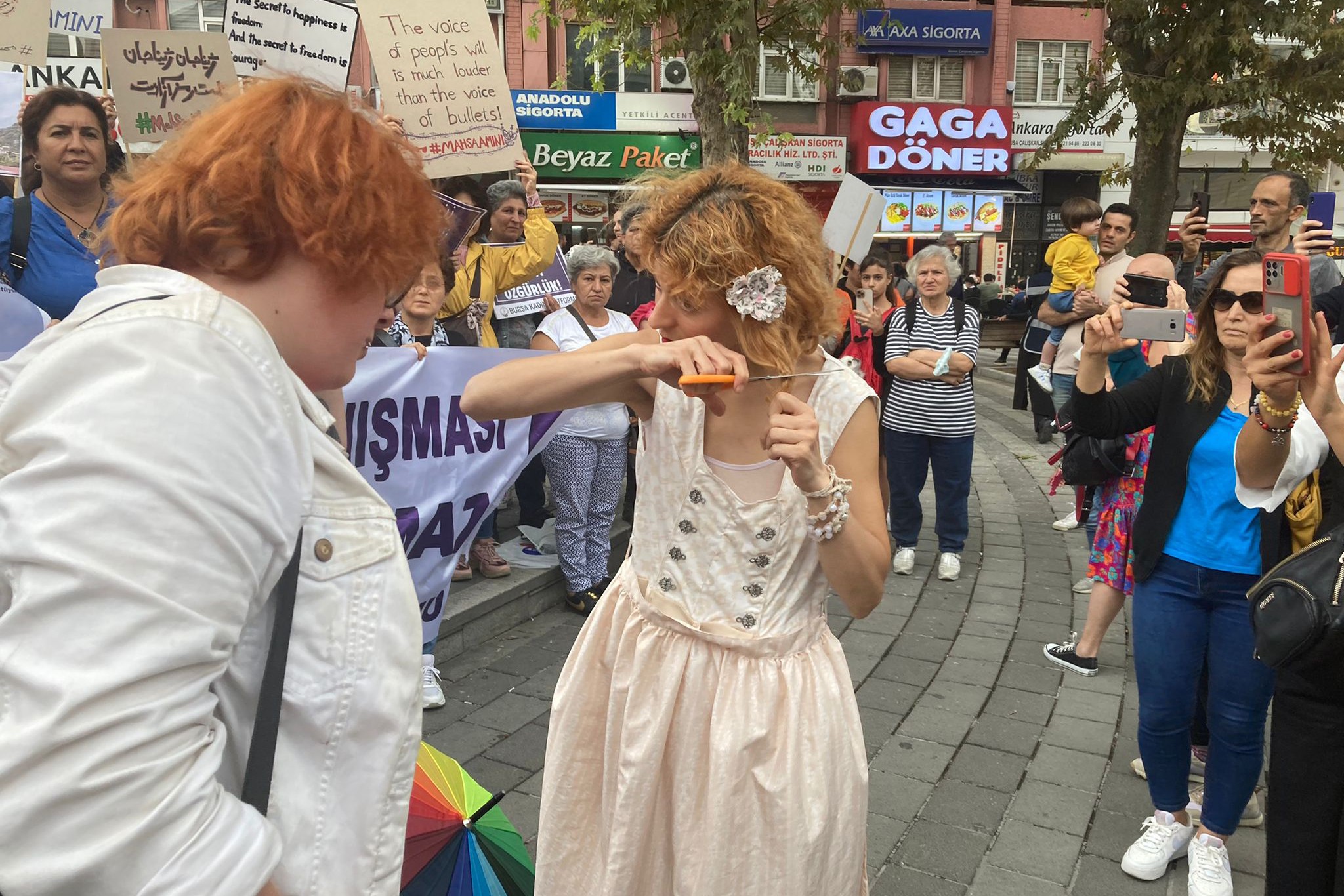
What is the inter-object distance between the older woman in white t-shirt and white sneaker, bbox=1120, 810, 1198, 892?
9.72ft

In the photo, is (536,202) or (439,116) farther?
(536,202)

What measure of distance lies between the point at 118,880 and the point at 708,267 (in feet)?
4.58

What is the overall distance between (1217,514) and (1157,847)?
3.56 feet

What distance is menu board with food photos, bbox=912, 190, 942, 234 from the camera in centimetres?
2458

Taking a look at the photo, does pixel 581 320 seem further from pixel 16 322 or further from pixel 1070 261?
pixel 1070 261

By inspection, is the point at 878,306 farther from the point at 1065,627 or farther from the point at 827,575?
the point at 827,575

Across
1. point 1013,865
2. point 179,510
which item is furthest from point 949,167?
point 179,510

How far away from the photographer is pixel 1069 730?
13.3ft

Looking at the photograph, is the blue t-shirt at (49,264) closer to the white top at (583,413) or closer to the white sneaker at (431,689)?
the white sneaker at (431,689)

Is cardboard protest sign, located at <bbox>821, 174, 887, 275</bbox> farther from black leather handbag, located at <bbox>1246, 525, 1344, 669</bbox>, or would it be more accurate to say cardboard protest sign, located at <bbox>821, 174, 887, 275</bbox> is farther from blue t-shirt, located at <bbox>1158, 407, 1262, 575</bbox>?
black leather handbag, located at <bbox>1246, 525, 1344, 669</bbox>

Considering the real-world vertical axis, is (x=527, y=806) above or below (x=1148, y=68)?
below

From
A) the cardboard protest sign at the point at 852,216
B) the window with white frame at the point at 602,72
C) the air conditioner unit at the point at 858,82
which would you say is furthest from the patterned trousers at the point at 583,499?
the air conditioner unit at the point at 858,82

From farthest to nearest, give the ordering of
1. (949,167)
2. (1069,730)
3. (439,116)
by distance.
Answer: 1. (949,167)
2. (439,116)
3. (1069,730)

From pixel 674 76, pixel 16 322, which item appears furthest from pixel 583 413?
pixel 674 76
